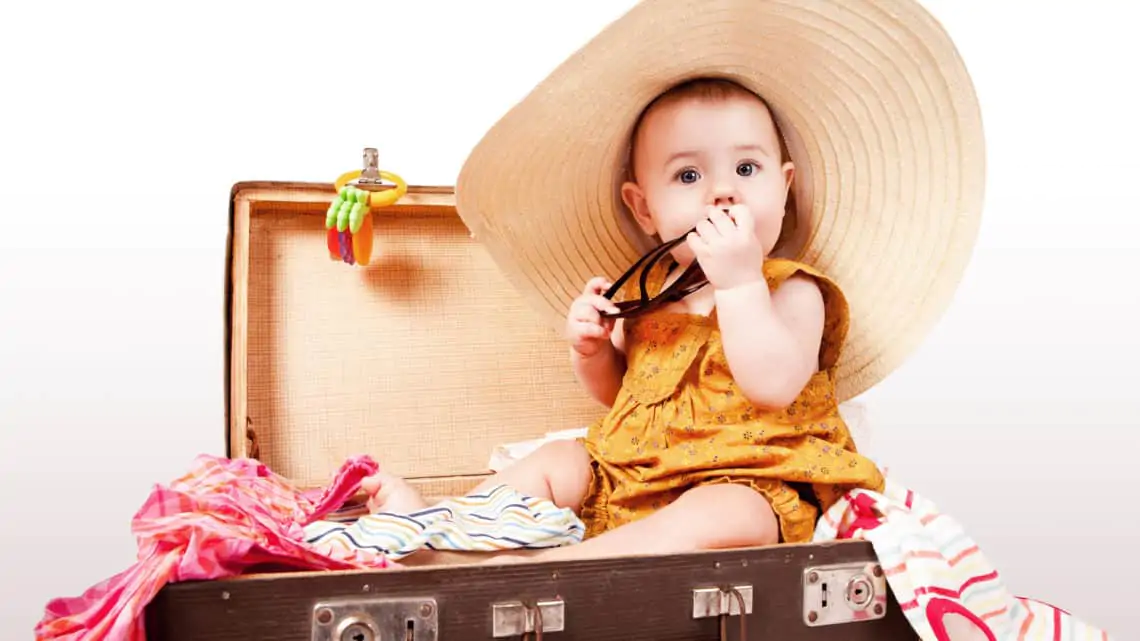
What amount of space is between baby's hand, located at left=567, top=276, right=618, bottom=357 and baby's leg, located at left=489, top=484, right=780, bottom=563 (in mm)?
224

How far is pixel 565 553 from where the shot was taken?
100cm

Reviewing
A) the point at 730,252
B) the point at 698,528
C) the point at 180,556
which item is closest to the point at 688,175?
the point at 730,252

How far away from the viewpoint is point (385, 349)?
5.08 ft

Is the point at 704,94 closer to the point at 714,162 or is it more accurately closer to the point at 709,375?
the point at 714,162

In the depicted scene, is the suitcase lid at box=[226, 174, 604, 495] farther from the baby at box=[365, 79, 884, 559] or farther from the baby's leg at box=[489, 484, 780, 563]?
the baby's leg at box=[489, 484, 780, 563]

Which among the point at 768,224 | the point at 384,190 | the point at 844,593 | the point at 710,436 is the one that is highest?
the point at 384,190

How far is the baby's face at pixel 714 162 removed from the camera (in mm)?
1132

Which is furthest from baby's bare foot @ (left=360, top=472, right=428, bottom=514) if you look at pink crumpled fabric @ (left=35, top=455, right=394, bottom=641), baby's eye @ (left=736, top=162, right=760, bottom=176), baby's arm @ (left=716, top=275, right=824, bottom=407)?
baby's eye @ (left=736, top=162, right=760, bottom=176)

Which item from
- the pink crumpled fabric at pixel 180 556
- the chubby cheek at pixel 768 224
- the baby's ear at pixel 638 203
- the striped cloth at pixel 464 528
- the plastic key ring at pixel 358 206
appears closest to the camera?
the pink crumpled fabric at pixel 180 556

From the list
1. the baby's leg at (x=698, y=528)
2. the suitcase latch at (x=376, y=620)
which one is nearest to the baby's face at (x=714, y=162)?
the baby's leg at (x=698, y=528)

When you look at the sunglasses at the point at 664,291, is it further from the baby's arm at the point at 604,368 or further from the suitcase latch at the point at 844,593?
the suitcase latch at the point at 844,593

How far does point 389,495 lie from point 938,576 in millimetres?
601

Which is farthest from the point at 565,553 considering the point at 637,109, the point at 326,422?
the point at 326,422

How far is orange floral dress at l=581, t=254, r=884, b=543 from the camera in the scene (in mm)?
1089
